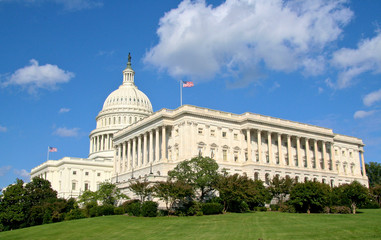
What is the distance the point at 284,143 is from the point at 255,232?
6252 centimetres

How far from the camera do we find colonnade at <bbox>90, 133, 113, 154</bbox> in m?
138

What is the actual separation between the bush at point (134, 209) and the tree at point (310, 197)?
23.1 m

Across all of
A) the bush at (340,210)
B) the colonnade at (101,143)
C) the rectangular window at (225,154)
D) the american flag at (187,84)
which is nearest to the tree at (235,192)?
the bush at (340,210)

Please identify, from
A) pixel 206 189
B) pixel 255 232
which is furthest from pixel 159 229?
pixel 206 189

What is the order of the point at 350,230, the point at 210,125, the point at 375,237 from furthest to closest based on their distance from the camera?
the point at 210,125 → the point at 350,230 → the point at 375,237

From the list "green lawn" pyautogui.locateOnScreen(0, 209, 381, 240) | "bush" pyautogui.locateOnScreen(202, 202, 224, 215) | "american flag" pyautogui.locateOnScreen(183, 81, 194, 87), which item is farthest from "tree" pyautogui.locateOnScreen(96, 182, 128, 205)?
"american flag" pyautogui.locateOnScreen(183, 81, 194, 87)

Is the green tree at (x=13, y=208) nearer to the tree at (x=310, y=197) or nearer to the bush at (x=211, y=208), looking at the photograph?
the bush at (x=211, y=208)

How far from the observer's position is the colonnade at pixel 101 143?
453 ft

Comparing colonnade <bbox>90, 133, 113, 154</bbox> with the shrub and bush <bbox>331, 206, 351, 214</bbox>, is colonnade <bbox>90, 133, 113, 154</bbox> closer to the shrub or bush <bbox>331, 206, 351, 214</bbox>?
the shrub

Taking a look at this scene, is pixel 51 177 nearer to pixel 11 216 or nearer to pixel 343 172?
pixel 11 216

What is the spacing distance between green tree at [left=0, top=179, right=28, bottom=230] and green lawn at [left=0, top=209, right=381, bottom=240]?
26.4 metres

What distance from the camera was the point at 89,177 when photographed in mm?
118875

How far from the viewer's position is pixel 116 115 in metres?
143

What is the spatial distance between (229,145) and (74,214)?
3546cm
